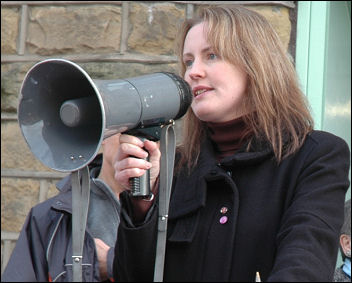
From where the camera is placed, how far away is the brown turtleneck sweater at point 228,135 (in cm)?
213

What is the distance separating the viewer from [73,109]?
5.82ft

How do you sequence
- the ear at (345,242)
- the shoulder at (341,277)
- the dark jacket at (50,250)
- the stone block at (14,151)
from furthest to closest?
1. the stone block at (14,151)
2. the ear at (345,242)
3. the shoulder at (341,277)
4. the dark jacket at (50,250)

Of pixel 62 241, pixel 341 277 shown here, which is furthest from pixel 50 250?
pixel 341 277

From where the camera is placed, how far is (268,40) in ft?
7.32

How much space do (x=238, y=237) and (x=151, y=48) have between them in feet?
5.51

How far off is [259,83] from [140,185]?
1.54ft

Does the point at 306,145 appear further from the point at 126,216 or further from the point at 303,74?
the point at 303,74

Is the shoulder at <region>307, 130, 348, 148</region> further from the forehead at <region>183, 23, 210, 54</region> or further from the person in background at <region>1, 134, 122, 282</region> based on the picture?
the person in background at <region>1, 134, 122, 282</region>

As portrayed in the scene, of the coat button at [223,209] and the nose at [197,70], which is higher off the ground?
the nose at [197,70]

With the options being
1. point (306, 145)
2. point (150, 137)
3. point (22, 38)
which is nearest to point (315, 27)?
point (22, 38)

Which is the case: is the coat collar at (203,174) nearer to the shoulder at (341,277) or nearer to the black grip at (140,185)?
the black grip at (140,185)

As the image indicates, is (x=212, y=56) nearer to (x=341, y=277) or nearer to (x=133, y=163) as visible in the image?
(x=133, y=163)

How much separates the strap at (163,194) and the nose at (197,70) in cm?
22

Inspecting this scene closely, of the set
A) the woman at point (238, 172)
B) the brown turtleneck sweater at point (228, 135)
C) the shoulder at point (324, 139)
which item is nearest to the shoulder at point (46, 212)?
the woman at point (238, 172)
